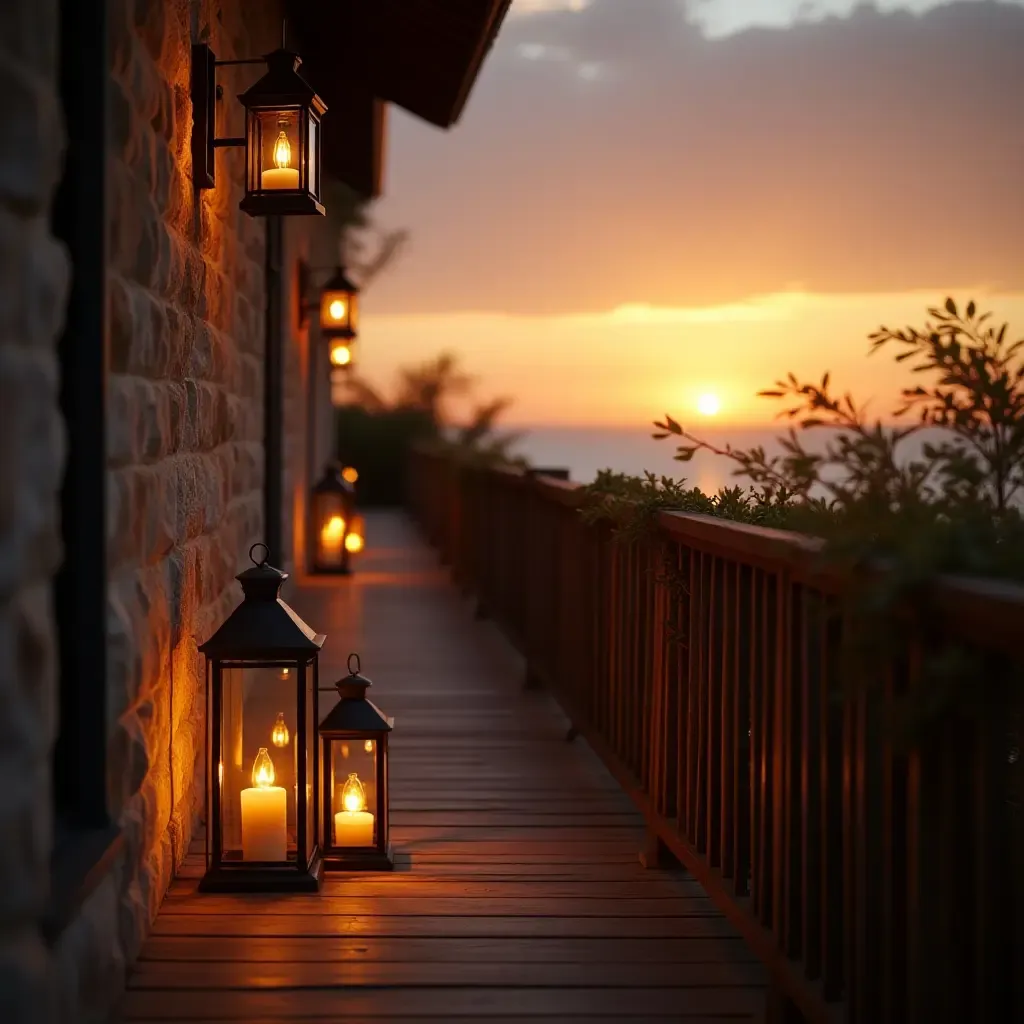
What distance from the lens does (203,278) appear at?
4047 mm

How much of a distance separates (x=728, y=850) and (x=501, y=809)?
1349mm

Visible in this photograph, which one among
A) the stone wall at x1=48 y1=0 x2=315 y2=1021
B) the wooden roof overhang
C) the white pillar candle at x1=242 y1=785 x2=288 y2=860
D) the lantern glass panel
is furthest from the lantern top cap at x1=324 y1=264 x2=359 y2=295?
the white pillar candle at x1=242 y1=785 x2=288 y2=860

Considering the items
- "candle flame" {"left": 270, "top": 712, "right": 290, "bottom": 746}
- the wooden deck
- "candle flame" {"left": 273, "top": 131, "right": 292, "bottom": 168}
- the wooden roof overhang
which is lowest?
the wooden deck

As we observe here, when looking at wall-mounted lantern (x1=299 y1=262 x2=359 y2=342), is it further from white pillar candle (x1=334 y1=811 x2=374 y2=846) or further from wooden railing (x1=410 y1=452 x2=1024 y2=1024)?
white pillar candle (x1=334 y1=811 x2=374 y2=846)

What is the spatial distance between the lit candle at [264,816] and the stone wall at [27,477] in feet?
3.99

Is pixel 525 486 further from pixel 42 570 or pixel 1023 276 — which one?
pixel 42 570

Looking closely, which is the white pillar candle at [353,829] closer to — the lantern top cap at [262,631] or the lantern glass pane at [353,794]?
the lantern glass pane at [353,794]

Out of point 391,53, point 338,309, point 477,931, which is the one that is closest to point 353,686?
point 477,931

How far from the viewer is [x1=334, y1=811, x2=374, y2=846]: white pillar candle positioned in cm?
364

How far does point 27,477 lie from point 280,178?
2488 millimetres

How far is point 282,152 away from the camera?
424 centimetres

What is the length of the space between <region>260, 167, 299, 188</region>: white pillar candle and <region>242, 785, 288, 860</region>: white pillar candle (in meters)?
1.94

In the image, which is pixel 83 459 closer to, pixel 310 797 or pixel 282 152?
pixel 310 797

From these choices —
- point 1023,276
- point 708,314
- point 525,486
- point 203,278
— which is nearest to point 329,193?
point 525,486
